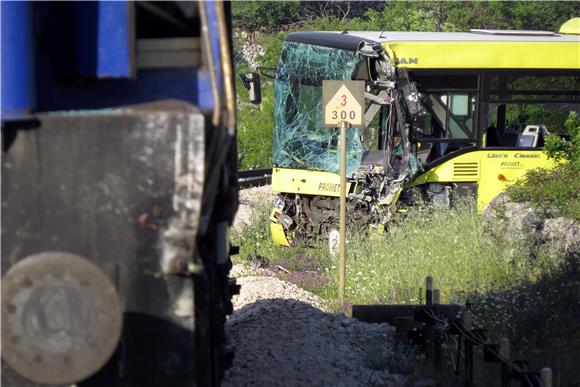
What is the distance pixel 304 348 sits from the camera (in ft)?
25.8

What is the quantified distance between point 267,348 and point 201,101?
4330mm

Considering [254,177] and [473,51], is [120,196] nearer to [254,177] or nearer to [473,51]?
[473,51]

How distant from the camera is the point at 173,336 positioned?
3.71 meters

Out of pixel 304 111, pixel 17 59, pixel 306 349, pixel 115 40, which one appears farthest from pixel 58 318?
pixel 304 111

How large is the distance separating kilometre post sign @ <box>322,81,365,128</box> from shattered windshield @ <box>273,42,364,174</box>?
333 cm

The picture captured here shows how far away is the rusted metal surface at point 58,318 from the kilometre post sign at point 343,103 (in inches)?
334

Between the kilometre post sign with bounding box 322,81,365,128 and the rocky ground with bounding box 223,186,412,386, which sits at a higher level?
the kilometre post sign with bounding box 322,81,365,128

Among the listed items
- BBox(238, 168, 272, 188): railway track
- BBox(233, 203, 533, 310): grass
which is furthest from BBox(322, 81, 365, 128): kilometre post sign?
BBox(238, 168, 272, 188): railway track

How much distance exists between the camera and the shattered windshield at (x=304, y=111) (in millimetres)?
15461

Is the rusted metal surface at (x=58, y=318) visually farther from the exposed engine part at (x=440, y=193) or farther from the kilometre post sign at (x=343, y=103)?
the exposed engine part at (x=440, y=193)

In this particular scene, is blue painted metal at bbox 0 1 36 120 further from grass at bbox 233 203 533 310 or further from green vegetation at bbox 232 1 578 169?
green vegetation at bbox 232 1 578 169

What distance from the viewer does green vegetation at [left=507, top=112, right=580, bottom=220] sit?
12828 millimetres

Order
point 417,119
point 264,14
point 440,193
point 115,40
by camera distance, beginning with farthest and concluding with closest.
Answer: point 264,14
point 440,193
point 417,119
point 115,40

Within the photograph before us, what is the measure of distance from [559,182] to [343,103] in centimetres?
336
